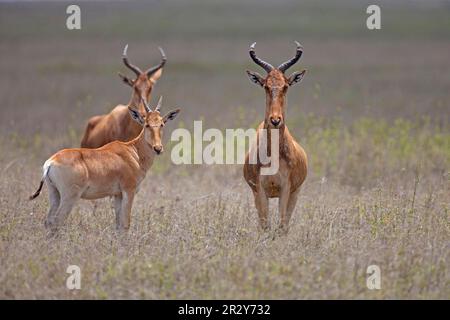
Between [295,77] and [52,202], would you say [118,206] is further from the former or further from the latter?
[295,77]

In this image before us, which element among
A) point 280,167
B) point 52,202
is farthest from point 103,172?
point 280,167

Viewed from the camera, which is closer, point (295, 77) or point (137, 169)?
point (137, 169)

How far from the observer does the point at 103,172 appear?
10.6m

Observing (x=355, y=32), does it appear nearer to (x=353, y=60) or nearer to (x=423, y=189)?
(x=353, y=60)

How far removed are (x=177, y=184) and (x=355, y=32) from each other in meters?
32.7

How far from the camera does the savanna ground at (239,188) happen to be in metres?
8.88

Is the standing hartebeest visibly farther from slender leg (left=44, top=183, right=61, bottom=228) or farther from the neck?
slender leg (left=44, top=183, right=61, bottom=228)

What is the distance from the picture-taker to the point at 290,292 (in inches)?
337

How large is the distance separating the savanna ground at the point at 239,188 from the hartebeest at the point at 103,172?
327mm

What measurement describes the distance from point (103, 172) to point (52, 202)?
0.75 m

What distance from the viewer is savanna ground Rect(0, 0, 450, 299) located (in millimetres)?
8875

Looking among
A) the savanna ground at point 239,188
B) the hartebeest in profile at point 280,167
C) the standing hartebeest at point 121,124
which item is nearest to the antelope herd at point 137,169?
the hartebeest in profile at point 280,167

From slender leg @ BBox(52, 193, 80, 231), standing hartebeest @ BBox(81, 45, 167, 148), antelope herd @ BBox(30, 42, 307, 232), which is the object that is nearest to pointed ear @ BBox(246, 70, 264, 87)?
antelope herd @ BBox(30, 42, 307, 232)

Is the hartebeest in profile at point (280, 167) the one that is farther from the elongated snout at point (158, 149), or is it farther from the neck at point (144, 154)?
the neck at point (144, 154)
